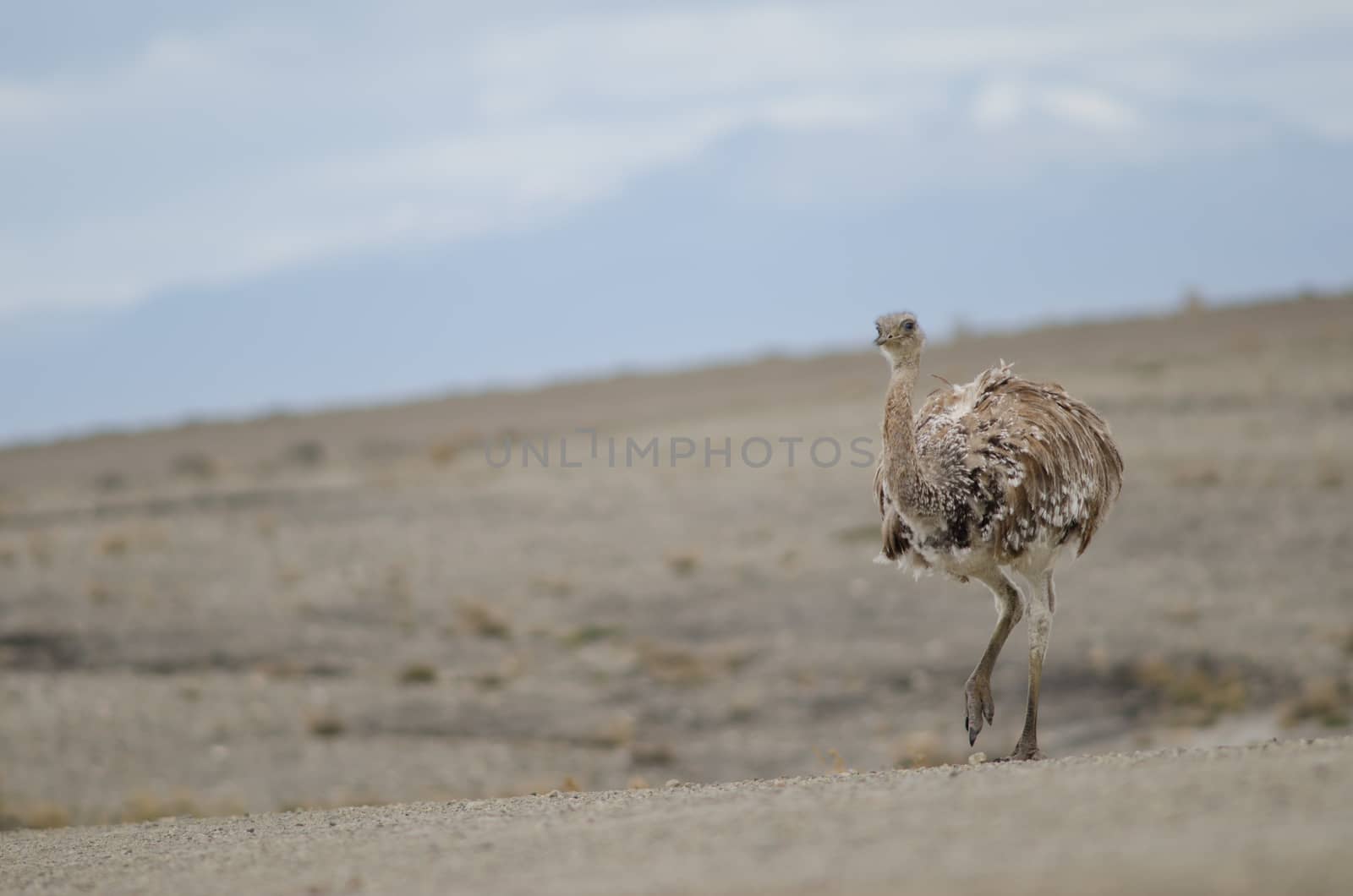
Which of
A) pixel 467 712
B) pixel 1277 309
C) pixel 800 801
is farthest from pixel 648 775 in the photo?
pixel 1277 309

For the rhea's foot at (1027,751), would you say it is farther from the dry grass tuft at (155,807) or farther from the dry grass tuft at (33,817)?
the dry grass tuft at (33,817)

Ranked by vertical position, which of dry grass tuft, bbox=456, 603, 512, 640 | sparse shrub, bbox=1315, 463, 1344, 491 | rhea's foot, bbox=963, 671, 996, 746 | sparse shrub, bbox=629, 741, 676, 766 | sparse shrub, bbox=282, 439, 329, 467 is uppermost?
sparse shrub, bbox=282, 439, 329, 467

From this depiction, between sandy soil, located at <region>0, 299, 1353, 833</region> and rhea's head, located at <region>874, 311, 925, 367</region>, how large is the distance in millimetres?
5706

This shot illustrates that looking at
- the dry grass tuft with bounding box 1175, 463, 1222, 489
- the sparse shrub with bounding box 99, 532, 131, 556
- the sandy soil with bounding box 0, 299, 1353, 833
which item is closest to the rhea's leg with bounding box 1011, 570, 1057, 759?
the sandy soil with bounding box 0, 299, 1353, 833

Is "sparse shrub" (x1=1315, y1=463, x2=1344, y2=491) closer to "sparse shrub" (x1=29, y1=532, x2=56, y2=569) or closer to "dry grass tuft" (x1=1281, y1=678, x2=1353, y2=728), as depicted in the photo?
"dry grass tuft" (x1=1281, y1=678, x2=1353, y2=728)

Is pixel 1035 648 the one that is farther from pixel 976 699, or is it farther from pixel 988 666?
pixel 976 699

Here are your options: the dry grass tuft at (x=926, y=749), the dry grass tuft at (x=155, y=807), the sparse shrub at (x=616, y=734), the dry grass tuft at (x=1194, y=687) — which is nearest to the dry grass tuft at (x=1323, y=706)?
the dry grass tuft at (x=1194, y=687)

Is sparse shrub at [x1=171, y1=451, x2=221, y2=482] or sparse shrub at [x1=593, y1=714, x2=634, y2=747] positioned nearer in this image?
sparse shrub at [x1=593, y1=714, x2=634, y2=747]

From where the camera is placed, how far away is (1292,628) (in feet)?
63.2

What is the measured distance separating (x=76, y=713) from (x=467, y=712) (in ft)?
14.8

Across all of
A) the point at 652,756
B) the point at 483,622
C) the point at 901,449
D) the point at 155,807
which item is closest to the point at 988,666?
the point at 901,449

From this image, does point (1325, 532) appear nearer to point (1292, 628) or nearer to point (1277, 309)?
point (1292, 628)

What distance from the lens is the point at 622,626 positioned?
2127 centimetres

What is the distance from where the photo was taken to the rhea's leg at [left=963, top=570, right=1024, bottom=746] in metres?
9.75
